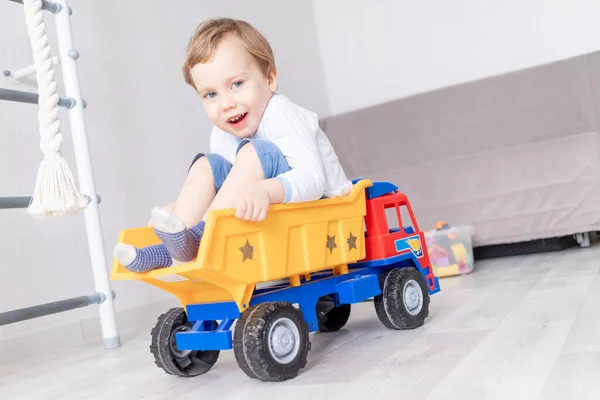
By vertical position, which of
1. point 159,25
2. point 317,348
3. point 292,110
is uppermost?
point 159,25

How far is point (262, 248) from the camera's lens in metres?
0.96

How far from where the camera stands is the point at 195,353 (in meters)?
1.06

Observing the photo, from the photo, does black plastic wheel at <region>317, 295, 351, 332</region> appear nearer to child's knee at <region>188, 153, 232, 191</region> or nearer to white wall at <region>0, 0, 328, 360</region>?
child's knee at <region>188, 153, 232, 191</region>

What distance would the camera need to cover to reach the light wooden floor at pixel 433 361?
756 mm

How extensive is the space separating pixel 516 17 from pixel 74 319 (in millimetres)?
2130

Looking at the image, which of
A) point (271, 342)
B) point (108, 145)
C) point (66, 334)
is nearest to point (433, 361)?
point (271, 342)

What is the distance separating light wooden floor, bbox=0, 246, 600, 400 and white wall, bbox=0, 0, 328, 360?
177mm

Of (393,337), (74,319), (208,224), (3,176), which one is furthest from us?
(74,319)

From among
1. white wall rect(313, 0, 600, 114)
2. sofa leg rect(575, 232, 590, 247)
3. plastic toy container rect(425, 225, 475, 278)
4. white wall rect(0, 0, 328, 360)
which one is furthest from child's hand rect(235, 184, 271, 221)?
white wall rect(313, 0, 600, 114)

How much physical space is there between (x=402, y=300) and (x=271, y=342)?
0.33 meters

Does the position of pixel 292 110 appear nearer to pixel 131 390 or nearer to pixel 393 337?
pixel 393 337

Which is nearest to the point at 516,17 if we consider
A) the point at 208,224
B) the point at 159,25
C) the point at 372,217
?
the point at 159,25

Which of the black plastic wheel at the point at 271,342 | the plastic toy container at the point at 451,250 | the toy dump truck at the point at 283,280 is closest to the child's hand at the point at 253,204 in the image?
the toy dump truck at the point at 283,280

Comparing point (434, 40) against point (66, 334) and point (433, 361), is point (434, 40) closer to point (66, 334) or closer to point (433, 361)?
point (66, 334)
